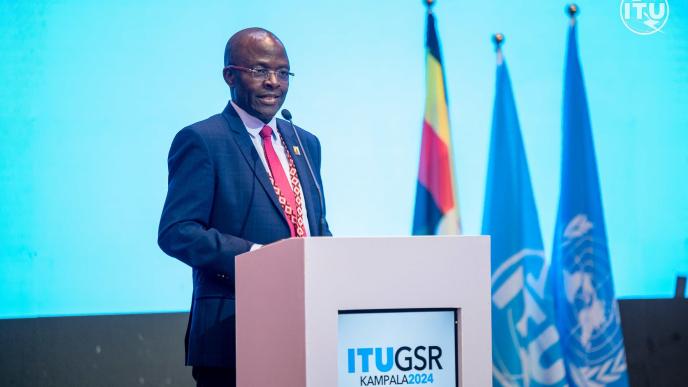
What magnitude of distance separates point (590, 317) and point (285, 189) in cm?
224

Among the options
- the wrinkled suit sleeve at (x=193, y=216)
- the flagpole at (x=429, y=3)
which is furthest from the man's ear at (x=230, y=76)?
the flagpole at (x=429, y=3)

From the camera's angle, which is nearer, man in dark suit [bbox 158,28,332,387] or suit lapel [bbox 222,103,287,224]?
man in dark suit [bbox 158,28,332,387]

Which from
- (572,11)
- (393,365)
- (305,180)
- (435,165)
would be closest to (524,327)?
(435,165)

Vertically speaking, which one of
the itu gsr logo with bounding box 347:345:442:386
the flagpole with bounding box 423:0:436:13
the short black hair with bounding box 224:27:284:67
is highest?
the flagpole with bounding box 423:0:436:13

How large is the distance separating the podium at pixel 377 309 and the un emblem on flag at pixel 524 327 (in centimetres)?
253

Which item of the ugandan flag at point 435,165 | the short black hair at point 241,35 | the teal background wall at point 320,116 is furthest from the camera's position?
the ugandan flag at point 435,165

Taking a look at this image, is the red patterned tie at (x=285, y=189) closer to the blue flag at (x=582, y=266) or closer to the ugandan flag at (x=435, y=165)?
the ugandan flag at (x=435, y=165)

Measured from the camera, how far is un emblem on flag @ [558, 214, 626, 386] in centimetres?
433

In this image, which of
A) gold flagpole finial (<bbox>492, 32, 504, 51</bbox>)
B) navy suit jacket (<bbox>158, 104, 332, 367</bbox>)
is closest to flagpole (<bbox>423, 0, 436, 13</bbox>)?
gold flagpole finial (<bbox>492, 32, 504, 51</bbox>)

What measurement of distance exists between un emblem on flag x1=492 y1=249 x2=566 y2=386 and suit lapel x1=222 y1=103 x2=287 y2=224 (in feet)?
6.51

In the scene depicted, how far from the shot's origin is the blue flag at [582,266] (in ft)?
14.2

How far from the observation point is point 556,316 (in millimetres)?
4434
